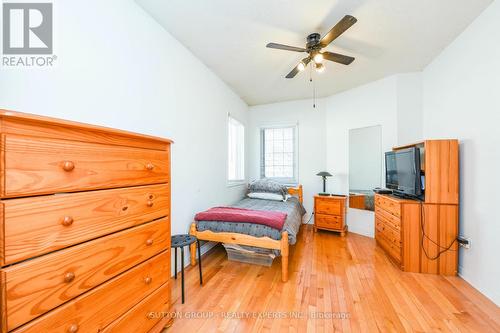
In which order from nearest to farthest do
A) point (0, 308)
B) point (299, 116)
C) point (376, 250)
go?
point (0, 308) → point (376, 250) → point (299, 116)

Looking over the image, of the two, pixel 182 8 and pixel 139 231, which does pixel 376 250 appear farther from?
pixel 182 8

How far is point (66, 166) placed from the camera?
32.1 inches

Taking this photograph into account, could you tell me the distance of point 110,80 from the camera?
1540 mm

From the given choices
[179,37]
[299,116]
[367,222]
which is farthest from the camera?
[299,116]

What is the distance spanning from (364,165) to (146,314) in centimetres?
370

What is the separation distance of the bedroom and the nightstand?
0.28 m

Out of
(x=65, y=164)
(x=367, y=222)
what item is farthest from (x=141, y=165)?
(x=367, y=222)

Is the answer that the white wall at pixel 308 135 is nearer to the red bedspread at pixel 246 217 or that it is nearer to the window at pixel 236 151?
the window at pixel 236 151

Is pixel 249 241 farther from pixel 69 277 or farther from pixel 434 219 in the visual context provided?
pixel 434 219

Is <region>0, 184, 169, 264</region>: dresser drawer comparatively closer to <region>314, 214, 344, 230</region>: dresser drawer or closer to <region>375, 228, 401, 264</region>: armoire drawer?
<region>375, 228, 401, 264</region>: armoire drawer

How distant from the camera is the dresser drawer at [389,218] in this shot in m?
2.38

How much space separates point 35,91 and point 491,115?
139 inches

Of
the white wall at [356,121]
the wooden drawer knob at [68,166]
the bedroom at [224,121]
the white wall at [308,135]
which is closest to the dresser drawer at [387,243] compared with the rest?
the bedroom at [224,121]

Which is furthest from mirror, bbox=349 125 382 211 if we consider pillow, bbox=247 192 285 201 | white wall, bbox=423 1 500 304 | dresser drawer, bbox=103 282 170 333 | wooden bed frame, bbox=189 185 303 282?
dresser drawer, bbox=103 282 170 333
